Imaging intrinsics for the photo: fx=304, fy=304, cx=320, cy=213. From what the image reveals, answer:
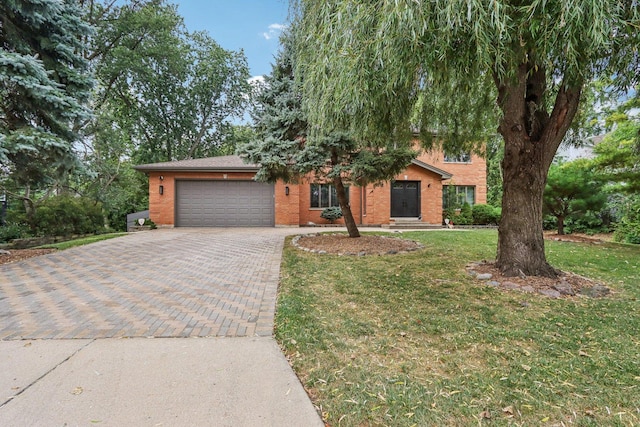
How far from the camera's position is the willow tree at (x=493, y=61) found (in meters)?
2.78

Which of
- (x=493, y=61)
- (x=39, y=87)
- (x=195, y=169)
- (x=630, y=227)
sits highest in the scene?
(x=39, y=87)

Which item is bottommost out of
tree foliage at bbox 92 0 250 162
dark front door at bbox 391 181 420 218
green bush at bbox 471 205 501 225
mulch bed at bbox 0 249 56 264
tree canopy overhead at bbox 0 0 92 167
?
mulch bed at bbox 0 249 56 264

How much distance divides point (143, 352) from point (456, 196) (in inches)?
708

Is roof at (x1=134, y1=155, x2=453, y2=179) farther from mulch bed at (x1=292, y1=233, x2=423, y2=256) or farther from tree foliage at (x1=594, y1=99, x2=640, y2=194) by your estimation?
tree foliage at (x1=594, y1=99, x2=640, y2=194)

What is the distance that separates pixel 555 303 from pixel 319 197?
12371 millimetres

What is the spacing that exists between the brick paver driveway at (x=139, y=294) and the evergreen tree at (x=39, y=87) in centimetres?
235

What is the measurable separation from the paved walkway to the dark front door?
460 inches

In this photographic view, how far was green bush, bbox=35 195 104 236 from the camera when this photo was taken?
989 centimetres

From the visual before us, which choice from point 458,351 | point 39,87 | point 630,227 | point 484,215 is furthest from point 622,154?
point 39,87

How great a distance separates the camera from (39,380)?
2.31 metres

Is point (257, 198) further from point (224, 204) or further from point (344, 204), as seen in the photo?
point (344, 204)

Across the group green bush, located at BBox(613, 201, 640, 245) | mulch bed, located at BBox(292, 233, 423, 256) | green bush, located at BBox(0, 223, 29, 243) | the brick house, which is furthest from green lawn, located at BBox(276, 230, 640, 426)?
the brick house

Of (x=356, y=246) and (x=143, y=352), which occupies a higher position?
(x=356, y=246)

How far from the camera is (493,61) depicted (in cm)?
333
